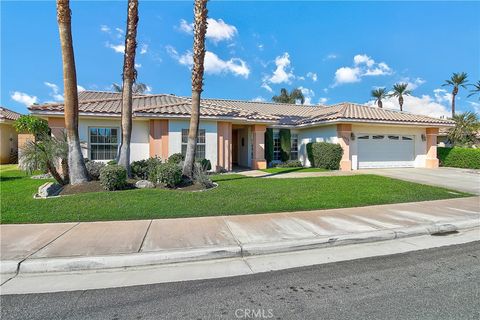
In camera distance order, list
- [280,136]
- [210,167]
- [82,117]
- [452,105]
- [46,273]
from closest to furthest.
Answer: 1. [46,273]
2. [82,117]
3. [210,167]
4. [280,136]
5. [452,105]

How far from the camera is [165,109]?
1533 centimetres

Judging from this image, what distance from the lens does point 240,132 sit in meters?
20.9

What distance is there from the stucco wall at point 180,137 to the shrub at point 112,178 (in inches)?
226

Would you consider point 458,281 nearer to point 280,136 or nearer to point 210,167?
point 210,167

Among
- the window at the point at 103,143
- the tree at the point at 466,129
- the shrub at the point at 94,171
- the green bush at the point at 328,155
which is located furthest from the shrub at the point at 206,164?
the tree at the point at 466,129

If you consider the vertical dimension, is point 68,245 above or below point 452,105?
below

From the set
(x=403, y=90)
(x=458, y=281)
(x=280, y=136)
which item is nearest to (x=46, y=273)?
(x=458, y=281)

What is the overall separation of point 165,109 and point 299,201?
990 centimetres

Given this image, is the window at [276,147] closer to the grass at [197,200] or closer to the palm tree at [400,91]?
the grass at [197,200]

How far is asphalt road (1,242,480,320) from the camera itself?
316 centimetres

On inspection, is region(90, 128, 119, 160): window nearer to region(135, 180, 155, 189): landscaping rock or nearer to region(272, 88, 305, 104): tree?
region(135, 180, 155, 189): landscaping rock

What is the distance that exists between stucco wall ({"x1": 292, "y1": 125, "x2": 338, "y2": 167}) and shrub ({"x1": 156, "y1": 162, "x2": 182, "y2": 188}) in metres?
11.9

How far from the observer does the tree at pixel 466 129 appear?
2616 centimetres

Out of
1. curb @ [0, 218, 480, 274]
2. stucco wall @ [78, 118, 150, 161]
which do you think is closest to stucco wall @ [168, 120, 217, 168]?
stucco wall @ [78, 118, 150, 161]
